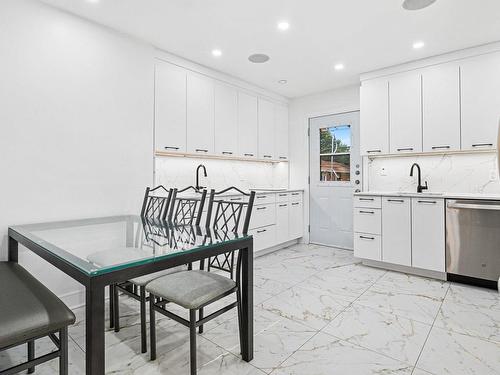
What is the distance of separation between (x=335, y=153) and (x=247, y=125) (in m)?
1.51

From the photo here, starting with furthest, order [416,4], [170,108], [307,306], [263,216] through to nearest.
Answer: [263,216]
[170,108]
[307,306]
[416,4]

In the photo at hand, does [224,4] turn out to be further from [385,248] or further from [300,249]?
[300,249]

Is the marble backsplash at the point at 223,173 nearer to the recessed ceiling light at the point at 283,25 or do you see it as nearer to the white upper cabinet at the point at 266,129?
the white upper cabinet at the point at 266,129

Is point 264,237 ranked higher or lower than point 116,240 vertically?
lower

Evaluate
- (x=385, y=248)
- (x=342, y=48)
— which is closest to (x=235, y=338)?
(x=385, y=248)

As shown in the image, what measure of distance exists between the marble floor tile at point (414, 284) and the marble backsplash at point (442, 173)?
48.0 inches

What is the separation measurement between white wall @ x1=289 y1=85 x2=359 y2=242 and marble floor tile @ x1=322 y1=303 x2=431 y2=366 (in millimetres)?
2730

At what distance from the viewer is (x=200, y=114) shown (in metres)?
3.78

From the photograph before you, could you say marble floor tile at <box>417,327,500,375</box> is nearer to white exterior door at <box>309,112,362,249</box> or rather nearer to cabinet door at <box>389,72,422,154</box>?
cabinet door at <box>389,72,422,154</box>

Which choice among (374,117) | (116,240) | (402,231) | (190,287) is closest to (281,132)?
(374,117)

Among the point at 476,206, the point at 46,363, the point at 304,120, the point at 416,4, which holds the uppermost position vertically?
the point at 416,4

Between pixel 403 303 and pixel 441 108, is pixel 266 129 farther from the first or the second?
pixel 403 303

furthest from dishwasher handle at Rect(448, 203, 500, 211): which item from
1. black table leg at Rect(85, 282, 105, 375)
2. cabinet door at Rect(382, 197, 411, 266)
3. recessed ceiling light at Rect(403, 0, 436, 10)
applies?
black table leg at Rect(85, 282, 105, 375)

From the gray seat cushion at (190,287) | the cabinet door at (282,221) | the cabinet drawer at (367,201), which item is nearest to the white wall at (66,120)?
the gray seat cushion at (190,287)
